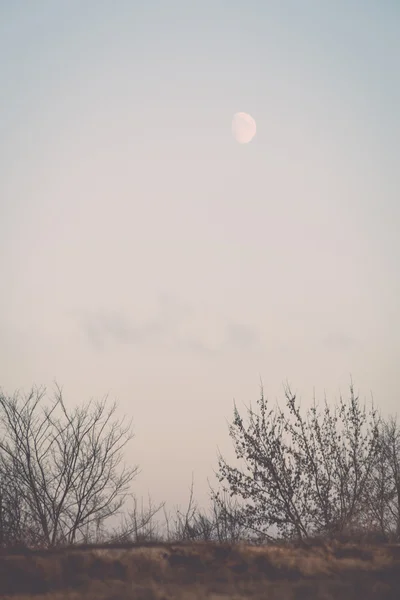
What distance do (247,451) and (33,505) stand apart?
6.65 metres

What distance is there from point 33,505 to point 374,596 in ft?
49.9

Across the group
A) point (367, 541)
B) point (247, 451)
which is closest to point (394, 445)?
point (247, 451)

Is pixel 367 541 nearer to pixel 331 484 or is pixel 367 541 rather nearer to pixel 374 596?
pixel 374 596

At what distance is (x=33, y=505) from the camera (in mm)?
14945

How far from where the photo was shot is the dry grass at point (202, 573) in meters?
1.73

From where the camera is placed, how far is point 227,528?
555 inches

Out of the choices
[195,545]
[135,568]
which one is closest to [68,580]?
[135,568]

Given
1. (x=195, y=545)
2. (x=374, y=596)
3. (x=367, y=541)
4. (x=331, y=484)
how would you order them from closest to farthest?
(x=374, y=596) < (x=195, y=545) < (x=367, y=541) < (x=331, y=484)

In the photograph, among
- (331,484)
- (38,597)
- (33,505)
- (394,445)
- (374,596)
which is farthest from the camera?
(394,445)

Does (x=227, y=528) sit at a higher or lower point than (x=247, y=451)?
lower

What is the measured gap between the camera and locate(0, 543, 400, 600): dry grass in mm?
1726

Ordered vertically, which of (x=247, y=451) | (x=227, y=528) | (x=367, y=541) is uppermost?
(x=247, y=451)

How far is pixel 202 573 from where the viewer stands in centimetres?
188

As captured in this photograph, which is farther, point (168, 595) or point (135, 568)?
point (135, 568)
